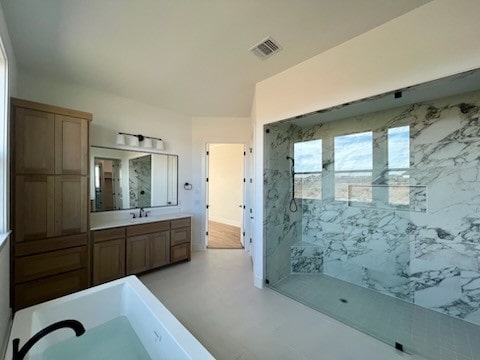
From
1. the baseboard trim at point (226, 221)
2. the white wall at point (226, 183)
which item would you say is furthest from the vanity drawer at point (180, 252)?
the baseboard trim at point (226, 221)

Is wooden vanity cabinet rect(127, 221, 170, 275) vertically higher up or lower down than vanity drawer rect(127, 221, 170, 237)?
lower down

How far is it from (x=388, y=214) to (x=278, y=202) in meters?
1.47

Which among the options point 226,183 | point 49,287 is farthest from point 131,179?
point 226,183

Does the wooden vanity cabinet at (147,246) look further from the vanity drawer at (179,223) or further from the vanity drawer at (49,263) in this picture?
the vanity drawer at (49,263)

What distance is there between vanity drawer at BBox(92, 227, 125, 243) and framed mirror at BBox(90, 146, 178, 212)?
60cm

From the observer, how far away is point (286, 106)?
273 centimetres

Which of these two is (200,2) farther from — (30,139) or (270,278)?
(270,278)

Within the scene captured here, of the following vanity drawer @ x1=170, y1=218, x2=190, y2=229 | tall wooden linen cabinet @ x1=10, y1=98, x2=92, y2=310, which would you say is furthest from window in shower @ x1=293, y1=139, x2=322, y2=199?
tall wooden linen cabinet @ x1=10, y1=98, x2=92, y2=310

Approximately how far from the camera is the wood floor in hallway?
4850mm

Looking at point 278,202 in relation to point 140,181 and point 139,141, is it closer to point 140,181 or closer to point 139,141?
point 140,181

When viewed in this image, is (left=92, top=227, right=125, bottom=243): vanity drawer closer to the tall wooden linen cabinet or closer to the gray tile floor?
the tall wooden linen cabinet

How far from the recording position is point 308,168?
3516 millimetres

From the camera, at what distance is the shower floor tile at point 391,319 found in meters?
1.85

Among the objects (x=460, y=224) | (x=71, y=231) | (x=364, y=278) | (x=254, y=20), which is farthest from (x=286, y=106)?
(x=71, y=231)
